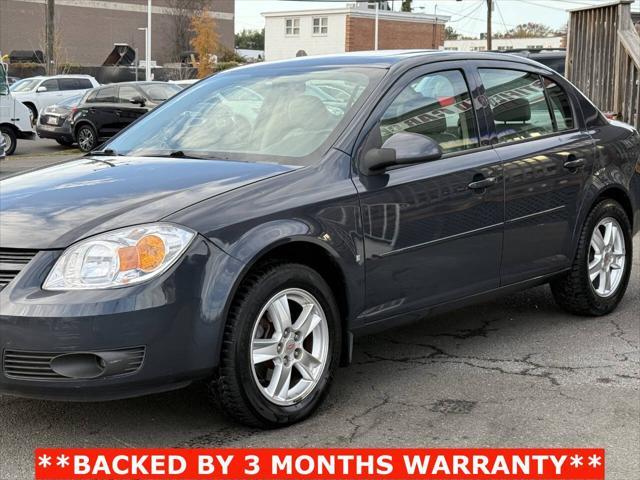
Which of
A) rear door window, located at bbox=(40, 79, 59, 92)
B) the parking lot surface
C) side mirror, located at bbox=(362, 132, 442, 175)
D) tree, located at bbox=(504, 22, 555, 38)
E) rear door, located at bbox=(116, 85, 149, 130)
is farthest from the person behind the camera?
tree, located at bbox=(504, 22, 555, 38)

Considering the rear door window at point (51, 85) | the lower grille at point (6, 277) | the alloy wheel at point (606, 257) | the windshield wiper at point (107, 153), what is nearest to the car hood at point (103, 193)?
the lower grille at point (6, 277)

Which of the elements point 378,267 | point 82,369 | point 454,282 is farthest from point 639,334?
point 82,369

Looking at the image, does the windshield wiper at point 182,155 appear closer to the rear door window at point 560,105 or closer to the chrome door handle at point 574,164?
the chrome door handle at point 574,164

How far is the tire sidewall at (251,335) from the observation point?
3928mm

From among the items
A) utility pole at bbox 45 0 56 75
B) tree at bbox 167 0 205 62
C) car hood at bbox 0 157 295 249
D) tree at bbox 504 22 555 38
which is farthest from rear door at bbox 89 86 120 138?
tree at bbox 504 22 555 38

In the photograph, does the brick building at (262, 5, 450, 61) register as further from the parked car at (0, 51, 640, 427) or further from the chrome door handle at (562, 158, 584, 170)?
the parked car at (0, 51, 640, 427)

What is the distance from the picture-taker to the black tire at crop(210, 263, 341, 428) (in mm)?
3904

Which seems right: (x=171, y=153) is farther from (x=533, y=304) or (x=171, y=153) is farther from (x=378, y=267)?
(x=533, y=304)

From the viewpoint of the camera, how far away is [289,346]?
165 inches

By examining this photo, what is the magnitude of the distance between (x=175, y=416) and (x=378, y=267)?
1.16m

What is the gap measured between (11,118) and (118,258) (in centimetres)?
1773

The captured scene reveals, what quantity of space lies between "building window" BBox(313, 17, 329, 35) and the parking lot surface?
72.0 metres

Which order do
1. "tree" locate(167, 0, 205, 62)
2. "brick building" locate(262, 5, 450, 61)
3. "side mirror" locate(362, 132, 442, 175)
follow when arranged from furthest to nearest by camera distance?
1. "brick building" locate(262, 5, 450, 61)
2. "tree" locate(167, 0, 205, 62)
3. "side mirror" locate(362, 132, 442, 175)

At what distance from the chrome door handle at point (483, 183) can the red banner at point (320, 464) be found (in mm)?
1581
